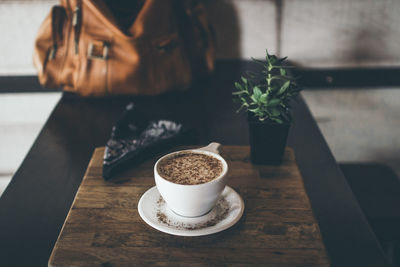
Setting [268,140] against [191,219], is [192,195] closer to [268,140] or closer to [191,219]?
[191,219]

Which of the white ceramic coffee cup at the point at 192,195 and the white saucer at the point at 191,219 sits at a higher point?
the white ceramic coffee cup at the point at 192,195

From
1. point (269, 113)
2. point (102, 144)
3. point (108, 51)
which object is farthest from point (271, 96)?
point (108, 51)

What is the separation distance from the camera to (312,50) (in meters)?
1.61

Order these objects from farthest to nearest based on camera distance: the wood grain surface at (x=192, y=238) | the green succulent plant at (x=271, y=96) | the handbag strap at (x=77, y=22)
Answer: the handbag strap at (x=77, y=22), the green succulent plant at (x=271, y=96), the wood grain surface at (x=192, y=238)

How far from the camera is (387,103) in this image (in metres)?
1.68

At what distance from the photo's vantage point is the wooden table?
0.59m

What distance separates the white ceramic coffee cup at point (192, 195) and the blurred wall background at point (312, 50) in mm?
1103

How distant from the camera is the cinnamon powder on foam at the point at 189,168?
0.57 m

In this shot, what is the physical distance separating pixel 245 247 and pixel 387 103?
4.60 feet

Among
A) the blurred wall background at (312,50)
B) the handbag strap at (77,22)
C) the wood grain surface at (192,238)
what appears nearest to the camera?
the wood grain surface at (192,238)

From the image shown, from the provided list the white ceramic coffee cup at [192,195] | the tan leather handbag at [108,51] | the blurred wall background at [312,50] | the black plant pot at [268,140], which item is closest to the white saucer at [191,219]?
the white ceramic coffee cup at [192,195]

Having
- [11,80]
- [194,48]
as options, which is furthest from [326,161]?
[11,80]

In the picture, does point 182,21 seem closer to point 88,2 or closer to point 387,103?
point 88,2

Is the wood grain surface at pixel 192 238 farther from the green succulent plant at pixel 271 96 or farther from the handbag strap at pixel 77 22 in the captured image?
the handbag strap at pixel 77 22
